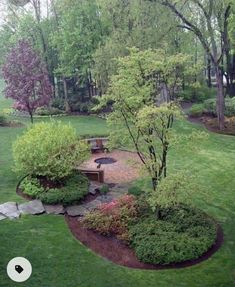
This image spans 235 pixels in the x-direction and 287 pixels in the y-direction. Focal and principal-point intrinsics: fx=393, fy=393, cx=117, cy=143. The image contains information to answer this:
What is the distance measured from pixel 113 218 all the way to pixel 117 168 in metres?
5.04

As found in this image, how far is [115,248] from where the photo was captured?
935 centimetres

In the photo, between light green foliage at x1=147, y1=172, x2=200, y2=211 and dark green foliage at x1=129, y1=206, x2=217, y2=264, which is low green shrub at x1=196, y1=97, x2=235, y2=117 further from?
light green foliage at x1=147, y1=172, x2=200, y2=211

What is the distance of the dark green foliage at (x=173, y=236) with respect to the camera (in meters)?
8.82

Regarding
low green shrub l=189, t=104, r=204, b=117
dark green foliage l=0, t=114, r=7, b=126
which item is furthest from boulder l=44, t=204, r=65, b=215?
low green shrub l=189, t=104, r=204, b=117

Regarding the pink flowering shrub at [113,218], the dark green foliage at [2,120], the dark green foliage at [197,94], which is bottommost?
the pink flowering shrub at [113,218]

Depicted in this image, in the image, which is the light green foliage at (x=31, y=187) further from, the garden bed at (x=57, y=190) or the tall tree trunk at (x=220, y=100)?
the tall tree trunk at (x=220, y=100)

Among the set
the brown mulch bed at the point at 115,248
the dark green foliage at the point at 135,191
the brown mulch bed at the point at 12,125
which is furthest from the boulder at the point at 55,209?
A: the brown mulch bed at the point at 12,125

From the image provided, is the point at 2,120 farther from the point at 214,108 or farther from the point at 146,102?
the point at 146,102

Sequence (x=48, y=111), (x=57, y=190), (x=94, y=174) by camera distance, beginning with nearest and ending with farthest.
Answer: (x=57, y=190)
(x=94, y=174)
(x=48, y=111)

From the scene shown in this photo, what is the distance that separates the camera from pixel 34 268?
834 centimetres

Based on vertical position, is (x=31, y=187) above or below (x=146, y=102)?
below

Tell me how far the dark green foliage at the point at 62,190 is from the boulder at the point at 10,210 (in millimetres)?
847

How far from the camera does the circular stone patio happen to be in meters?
14.0

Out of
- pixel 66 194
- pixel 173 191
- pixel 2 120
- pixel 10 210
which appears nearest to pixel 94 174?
pixel 66 194
